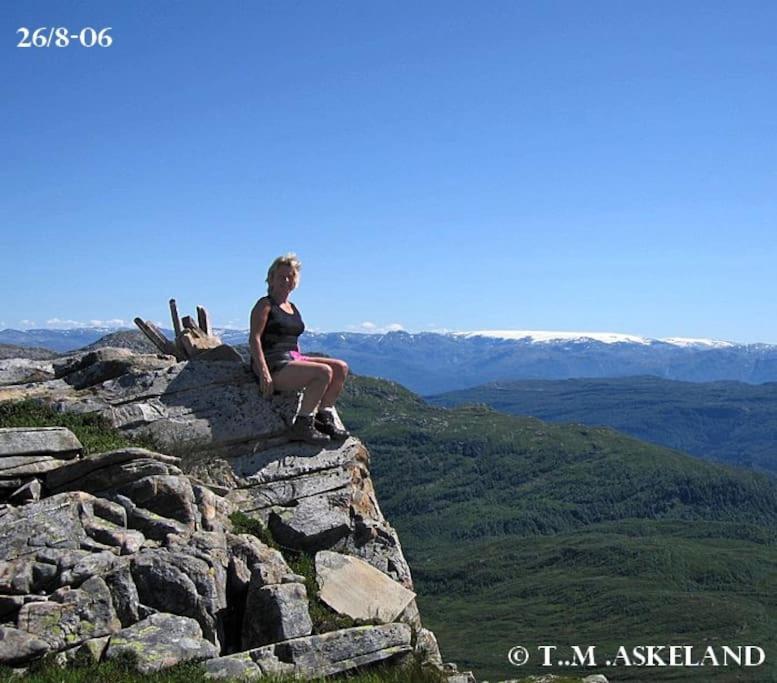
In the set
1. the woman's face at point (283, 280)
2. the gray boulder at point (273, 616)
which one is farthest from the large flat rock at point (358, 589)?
the woman's face at point (283, 280)

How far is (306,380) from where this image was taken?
21.5 meters

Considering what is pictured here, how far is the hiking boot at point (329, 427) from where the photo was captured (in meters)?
22.5

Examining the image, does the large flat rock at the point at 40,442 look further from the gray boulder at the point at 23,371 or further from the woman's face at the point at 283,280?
the gray boulder at the point at 23,371

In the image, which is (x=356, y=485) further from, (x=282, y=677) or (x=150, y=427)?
(x=282, y=677)

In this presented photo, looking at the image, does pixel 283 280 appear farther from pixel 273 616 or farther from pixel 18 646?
pixel 18 646

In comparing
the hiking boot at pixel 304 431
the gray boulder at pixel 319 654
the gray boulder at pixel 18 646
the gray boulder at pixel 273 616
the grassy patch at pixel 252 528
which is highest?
the hiking boot at pixel 304 431

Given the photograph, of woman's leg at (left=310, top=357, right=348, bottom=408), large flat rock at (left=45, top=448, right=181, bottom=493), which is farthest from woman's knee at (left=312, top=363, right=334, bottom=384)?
large flat rock at (left=45, top=448, right=181, bottom=493)

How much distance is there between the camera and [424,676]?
44.4 ft

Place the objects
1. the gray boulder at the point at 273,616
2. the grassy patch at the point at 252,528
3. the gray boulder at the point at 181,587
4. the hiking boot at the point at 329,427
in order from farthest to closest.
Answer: the hiking boot at the point at 329,427
the grassy patch at the point at 252,528
the gray boulder at the point at 273,616
the gray boulder at the point at 181,587

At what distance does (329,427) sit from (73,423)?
6.55m

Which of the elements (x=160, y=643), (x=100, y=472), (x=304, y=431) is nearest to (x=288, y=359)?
(x=304, y=431)

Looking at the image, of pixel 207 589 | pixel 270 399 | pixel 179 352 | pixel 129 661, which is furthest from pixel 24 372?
pixel 129 661

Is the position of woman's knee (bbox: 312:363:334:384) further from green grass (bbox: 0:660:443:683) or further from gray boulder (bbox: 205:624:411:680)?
green grass (bbox: 0:660:443:683)

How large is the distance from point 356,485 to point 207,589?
25.0 feet
